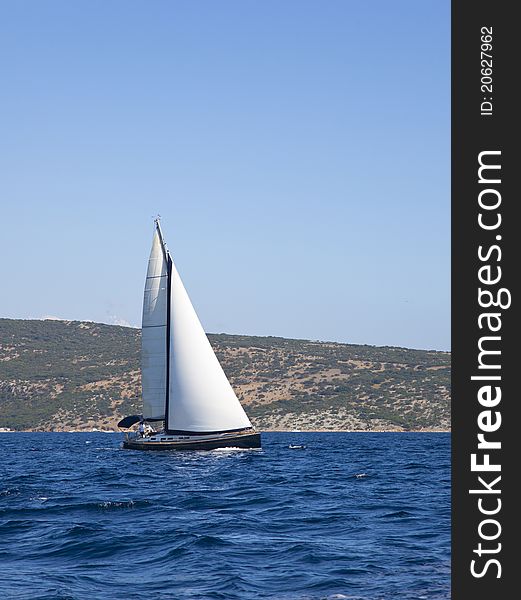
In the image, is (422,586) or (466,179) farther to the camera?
(422,586)

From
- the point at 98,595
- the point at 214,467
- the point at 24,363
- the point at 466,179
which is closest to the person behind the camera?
the point at 466,179

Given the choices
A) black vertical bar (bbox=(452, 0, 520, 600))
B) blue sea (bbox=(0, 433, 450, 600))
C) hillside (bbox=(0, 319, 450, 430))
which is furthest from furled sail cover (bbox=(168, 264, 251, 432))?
hillside (bbox=(0, 319, 450, 430))

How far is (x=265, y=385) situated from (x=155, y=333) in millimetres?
101732

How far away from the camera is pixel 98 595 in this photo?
2073 cm

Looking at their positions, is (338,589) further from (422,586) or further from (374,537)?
(374,537)

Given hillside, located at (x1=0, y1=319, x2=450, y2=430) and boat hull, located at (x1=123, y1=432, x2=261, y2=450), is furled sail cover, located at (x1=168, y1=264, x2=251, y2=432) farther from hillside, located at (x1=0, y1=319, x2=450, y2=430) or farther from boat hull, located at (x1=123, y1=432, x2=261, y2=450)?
hillside, located at (x1=0, y1=319, x2=450, y2=430)

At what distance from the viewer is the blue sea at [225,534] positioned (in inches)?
850

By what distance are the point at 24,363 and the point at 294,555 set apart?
162 meters

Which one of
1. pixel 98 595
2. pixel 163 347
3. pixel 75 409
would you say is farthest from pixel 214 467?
pixel 75 409

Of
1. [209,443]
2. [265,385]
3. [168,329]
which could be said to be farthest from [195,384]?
[265,385]

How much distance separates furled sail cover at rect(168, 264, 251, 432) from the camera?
62.8 m

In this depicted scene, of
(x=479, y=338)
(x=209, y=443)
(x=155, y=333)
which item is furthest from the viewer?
(x=155, y=333)

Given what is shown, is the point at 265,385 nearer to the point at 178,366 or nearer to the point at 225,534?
the point at 178,366

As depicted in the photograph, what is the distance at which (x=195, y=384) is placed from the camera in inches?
2477
